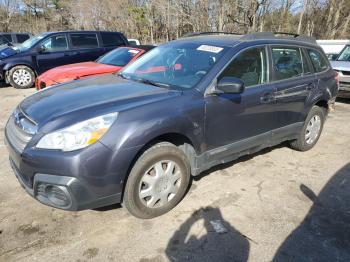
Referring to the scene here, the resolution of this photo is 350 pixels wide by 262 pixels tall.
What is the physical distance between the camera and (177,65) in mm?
3811

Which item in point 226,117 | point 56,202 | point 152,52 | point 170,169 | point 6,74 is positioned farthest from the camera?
point 6,74

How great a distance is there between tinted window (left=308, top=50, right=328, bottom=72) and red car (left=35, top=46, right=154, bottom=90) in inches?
147

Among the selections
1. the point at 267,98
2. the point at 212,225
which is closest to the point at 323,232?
the point at 212,225

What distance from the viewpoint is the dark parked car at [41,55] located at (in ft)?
32.9

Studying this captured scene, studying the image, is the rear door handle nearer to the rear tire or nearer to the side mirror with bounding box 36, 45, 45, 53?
the rear tire

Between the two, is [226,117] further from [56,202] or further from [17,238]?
[17,238]

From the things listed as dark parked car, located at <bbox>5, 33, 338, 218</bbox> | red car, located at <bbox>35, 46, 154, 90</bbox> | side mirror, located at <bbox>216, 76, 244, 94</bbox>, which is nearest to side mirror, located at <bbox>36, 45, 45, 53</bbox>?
red car, located at <bbox>35, 46, 154, 90</bbox>

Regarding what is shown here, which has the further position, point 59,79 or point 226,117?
point 59,79

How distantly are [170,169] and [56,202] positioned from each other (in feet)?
3.57

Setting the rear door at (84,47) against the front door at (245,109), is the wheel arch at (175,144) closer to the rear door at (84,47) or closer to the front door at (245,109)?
the front door at (245,109)

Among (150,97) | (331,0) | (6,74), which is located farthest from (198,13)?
(150,97)

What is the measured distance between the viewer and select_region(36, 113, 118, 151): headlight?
2.69 m

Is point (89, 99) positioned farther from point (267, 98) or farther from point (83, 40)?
point (83, 40)

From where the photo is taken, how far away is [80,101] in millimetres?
3143
